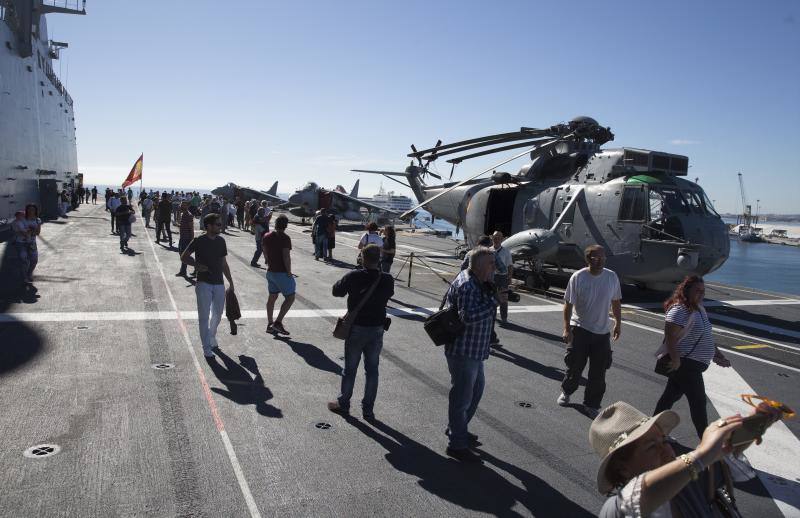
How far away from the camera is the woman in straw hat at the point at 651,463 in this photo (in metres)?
2.09

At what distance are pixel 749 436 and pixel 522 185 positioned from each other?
15.7m

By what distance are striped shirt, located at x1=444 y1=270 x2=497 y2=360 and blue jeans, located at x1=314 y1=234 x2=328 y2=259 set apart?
1479cm

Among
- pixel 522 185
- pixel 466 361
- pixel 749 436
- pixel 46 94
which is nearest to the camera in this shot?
pixel 749 436

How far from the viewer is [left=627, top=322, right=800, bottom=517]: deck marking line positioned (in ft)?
15.5

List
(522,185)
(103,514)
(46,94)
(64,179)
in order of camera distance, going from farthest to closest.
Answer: (64,179), (46,94), (522,185), (103,514)

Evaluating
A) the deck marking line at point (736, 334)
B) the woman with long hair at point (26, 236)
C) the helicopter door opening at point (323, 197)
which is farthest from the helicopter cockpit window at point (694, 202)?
the helicopter door opening at point (323, 197)

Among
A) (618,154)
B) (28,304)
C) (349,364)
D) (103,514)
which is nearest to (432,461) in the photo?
(349,364)

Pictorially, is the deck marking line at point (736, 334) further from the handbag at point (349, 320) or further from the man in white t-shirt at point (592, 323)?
the handbag at point (349, 320)

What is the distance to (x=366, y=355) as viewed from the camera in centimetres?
579

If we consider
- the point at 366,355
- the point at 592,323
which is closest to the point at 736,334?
the point at 592,323

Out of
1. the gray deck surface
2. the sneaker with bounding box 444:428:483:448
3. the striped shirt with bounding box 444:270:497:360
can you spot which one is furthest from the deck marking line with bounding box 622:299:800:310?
the striped shirt with bounding box 444:270:497:360

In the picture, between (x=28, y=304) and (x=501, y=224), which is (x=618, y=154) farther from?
(x=28, y=304)

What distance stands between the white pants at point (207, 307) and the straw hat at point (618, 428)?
19.9 feet

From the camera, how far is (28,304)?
1010 centimetres
